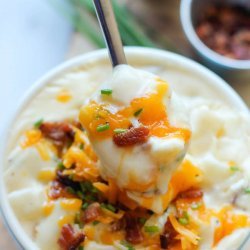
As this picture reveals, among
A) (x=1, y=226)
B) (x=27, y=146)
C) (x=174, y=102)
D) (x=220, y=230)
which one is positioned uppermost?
(x=174, y=102)

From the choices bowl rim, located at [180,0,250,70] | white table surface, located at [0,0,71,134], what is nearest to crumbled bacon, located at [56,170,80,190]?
white table surface, located at [0,0,71,134]

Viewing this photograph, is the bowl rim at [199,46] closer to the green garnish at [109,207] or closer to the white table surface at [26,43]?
the white table surface at [26,43]

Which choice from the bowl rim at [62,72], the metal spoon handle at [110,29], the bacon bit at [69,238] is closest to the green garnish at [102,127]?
the metal spoon handle at [110,29]

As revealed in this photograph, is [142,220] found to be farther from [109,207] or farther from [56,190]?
[56,190]

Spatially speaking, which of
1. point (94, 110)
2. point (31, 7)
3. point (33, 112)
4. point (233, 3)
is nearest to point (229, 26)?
point (233, 3)

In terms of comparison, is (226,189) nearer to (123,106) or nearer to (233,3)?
(123,106)

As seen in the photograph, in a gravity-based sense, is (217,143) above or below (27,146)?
below

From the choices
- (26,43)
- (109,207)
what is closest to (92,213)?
(109,207)

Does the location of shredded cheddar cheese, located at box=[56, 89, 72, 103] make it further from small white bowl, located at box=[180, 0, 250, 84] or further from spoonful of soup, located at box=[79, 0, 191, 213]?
small white bowl, located at box=[180, 0, 250, 84]
